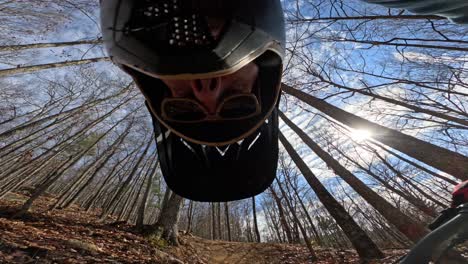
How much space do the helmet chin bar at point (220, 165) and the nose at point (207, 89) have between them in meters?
0.31

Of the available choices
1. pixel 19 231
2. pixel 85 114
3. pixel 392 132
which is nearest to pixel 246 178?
pixel 392 132

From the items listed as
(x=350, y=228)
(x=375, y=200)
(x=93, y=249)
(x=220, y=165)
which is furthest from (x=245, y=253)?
(x=220, y=165)

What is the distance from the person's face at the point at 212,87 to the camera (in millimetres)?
993

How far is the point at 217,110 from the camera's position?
3.47 ft

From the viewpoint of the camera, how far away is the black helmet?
76cm

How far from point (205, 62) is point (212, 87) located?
0.87 feet

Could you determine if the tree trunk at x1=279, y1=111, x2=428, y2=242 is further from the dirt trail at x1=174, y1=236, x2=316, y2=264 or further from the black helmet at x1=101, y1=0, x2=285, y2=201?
the black helmet at x1=101, y1=0, x2=285, y2=201

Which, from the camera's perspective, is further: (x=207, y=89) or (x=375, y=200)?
(x=375, y=200)

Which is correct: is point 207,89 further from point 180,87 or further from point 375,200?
point 375,200

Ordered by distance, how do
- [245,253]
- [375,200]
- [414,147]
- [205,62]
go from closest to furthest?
[205,62]
[414,147]
[375,200]
[245,253]

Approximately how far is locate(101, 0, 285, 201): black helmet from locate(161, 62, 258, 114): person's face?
84 millimetres

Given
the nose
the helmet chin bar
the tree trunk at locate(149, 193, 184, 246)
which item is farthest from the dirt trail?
the nose

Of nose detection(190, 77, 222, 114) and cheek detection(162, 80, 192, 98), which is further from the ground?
cheek detection(162, 80, 192, 98)

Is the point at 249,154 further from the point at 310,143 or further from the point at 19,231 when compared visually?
the point at 19,231
